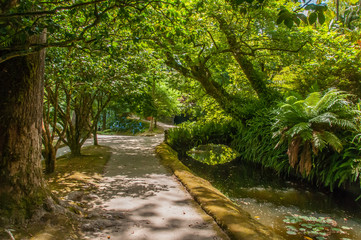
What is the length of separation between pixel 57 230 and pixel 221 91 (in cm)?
1090

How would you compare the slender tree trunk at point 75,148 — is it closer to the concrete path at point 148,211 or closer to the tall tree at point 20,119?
the concrete path at point 148,211

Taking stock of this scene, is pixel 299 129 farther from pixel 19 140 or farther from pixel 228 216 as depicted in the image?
pixel 19 140

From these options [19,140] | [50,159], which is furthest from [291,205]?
[50,159]

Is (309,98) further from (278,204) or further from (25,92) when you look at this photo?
(25,92)

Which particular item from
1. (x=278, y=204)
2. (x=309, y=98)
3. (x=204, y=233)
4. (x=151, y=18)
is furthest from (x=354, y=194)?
(x=151, y=18)

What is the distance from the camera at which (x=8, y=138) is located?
283 cm

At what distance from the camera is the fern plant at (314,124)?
6520 millimetres

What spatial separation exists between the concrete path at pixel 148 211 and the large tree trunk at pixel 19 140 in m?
0.79

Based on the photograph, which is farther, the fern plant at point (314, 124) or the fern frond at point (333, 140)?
the fern plant at point (314, 124)

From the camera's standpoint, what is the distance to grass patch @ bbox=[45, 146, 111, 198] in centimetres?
500

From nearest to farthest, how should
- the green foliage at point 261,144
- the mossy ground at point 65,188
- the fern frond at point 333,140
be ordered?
the mossy ground at point 65,188 < the fern frond at point 333,140 < the green foliage at point 261,144

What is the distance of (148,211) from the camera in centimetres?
394

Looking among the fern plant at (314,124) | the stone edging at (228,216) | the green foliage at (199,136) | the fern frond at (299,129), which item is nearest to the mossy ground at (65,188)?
the stone edging at (228,216)

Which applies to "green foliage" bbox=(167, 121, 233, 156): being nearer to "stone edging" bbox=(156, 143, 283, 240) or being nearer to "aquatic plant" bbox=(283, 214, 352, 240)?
"stone edging" bbox=(156, 143, 283, 240)
